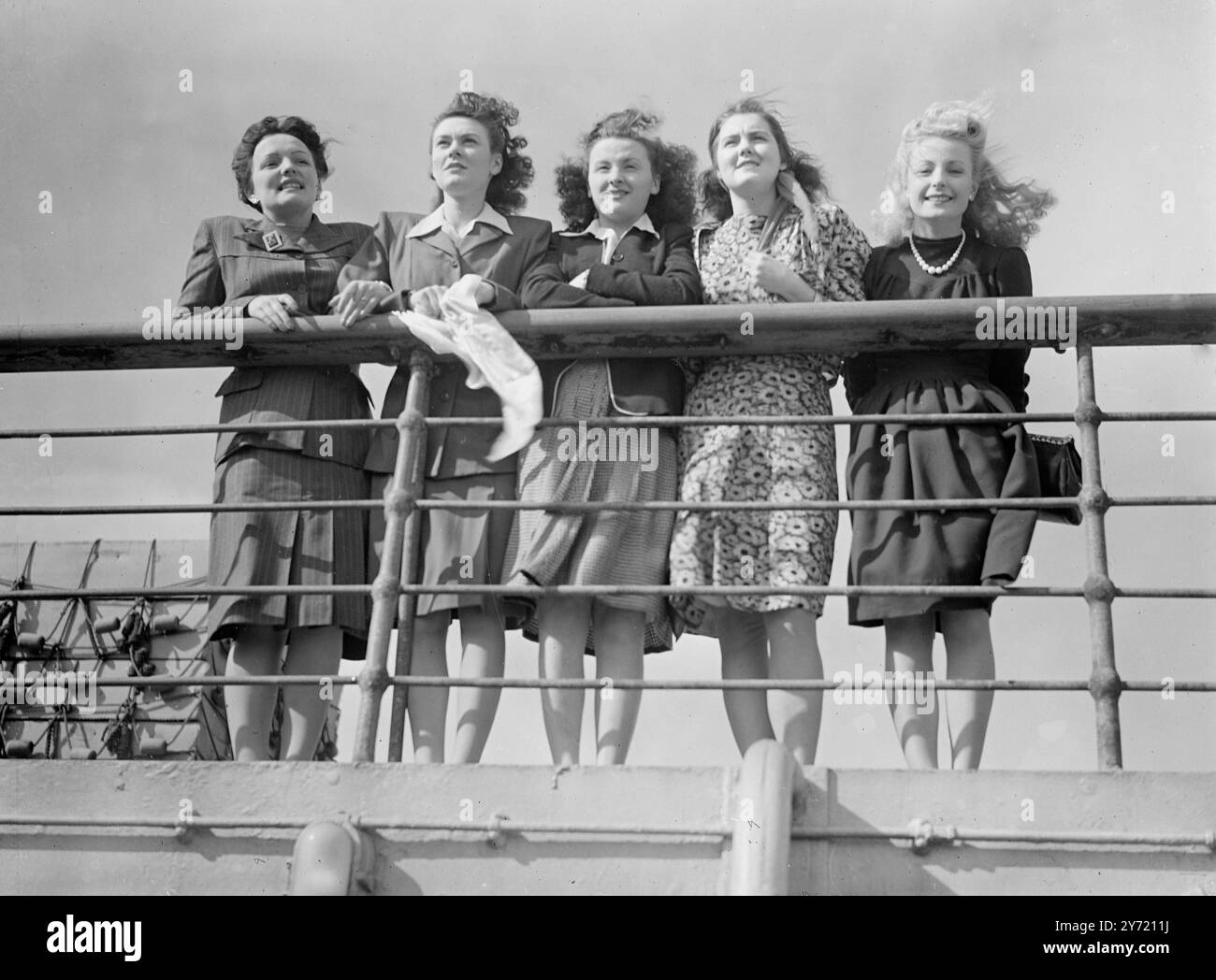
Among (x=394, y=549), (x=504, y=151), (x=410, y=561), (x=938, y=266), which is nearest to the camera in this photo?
(x=394, y=549)

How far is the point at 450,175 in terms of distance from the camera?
482cm

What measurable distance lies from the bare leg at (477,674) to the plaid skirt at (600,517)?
0.14 m

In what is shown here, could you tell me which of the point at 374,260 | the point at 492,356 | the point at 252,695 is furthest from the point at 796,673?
the point at 374,260

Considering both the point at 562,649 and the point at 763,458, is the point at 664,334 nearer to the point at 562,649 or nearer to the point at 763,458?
the point at 763,458

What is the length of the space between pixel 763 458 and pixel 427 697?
1096 millimetres

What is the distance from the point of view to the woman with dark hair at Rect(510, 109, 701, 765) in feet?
13.5

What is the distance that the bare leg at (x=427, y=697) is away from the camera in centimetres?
404

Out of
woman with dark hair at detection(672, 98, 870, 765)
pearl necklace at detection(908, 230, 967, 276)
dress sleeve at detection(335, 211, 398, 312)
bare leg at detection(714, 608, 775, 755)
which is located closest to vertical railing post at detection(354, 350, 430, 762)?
dress sleeve at detection(335, 211, 398, 312)

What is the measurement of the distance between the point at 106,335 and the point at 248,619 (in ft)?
2.77

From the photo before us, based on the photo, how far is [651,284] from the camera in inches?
174

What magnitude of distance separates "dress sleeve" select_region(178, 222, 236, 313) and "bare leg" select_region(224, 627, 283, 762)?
1.07m

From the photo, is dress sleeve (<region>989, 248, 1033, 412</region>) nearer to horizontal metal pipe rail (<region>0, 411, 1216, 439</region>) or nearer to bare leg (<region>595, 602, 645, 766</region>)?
horizontal metal pipe rail (<region>0, 411, 1216, 439</region>)

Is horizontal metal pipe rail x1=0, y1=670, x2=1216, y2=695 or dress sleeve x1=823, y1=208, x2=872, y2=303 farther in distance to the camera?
dress sleeve x1=823, y1=208, x2=872, y2=303
